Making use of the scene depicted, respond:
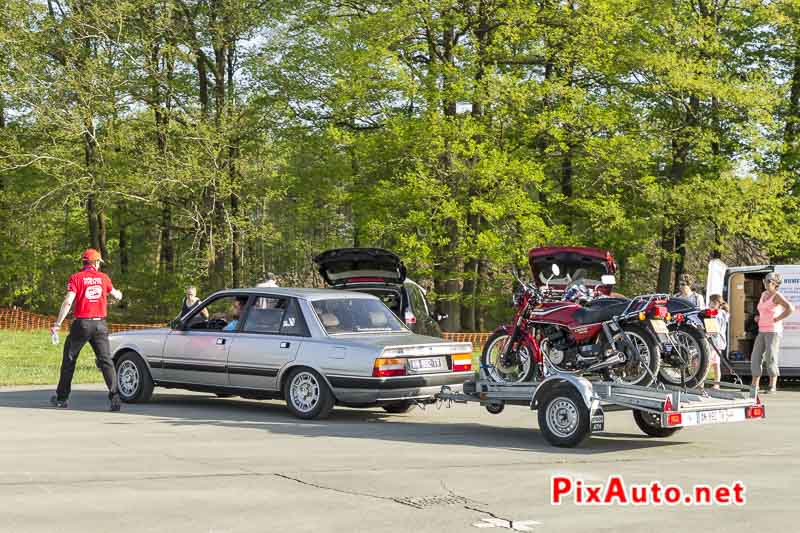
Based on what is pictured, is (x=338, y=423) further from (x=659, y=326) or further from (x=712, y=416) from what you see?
(x=712, y=416)

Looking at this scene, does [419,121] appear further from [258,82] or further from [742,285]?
[742,285]

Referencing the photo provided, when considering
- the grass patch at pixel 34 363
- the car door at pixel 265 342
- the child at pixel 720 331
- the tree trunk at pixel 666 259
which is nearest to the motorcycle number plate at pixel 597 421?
the car door at pixel 265 342

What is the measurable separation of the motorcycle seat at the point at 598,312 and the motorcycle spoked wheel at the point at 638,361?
210 millimetres

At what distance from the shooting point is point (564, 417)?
1107 cm

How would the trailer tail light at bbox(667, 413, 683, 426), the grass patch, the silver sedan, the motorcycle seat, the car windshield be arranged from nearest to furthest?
the trailer tail light at bbox(667, 413, 683, 426)
the motorcycle seat
the silver sedan
the car windshield
the grass patch

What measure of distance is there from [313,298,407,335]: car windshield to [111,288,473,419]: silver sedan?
1 centimetres

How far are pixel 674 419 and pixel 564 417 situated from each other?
3.94ft

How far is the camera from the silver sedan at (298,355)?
1280 cm

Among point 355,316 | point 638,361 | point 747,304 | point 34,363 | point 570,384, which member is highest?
point 747,304

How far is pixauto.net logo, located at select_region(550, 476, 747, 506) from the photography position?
810 cm

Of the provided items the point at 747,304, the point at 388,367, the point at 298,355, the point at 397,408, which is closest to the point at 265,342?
the point at 298,355

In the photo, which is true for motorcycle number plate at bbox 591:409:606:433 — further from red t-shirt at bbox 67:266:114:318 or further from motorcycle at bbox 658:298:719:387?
red t-shirt at bbox 67:266:114:318

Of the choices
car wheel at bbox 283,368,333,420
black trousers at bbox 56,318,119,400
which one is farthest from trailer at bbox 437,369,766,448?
black trousers at bbox 56,318,119,400

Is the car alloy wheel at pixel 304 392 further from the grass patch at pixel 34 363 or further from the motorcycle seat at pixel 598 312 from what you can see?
the grass patch at pixel 34 363
